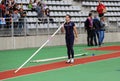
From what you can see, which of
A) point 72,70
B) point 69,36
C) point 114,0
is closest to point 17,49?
point 69,36

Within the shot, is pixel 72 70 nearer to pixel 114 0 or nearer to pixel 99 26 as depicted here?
pixel 99 26

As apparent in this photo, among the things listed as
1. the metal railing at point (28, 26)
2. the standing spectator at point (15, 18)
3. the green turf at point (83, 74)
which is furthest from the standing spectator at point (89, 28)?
the green turf at point (83, 74)

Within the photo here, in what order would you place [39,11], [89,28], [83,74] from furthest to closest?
[39,11] → [89,28] → [83,74]

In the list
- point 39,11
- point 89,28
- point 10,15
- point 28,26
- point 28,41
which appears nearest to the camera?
point 10,15

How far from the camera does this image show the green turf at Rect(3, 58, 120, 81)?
10289 millimetres

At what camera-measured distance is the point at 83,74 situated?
11148 millimetres

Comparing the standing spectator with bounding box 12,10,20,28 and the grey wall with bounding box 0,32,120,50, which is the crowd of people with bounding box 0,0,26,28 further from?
the grey wall with bounding box 0,32,120,50

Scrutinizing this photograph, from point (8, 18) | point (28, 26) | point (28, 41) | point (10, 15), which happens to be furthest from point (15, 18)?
point (28, 41)

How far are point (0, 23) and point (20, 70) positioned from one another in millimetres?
8632

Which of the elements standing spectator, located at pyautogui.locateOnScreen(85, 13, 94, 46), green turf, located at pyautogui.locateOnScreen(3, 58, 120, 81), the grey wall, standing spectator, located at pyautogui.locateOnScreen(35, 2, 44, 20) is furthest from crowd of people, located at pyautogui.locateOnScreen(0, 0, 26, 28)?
green turf, located at pyautogui.locateOnScreen(3, 58, 120, 81)

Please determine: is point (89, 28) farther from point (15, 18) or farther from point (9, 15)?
point (9, 15)

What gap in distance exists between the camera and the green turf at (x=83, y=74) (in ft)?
33.8

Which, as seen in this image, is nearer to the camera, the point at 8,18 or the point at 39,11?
the point at 8,18

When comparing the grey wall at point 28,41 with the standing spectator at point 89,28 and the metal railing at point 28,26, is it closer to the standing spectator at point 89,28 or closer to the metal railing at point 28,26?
the metal railing at point 28,26
